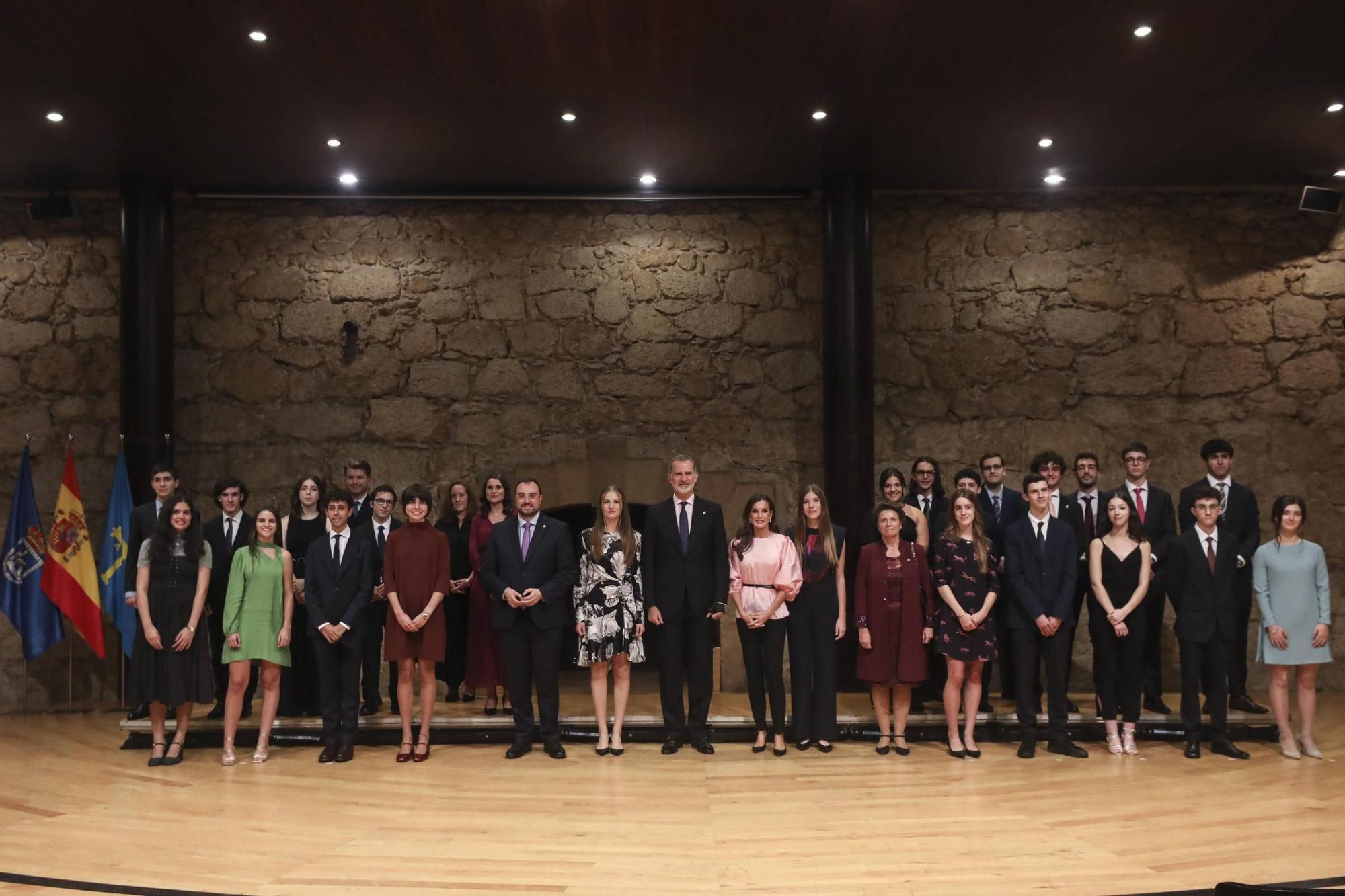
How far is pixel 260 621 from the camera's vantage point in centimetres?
594

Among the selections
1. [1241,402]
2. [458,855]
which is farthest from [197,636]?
[1241,402]

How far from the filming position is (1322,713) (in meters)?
6.96

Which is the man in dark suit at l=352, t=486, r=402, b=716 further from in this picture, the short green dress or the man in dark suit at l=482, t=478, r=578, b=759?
the man in dark suit at l=482, t=478, r=578, b=759

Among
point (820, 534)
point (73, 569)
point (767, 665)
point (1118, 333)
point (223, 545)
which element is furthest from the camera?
point (1118, 333)

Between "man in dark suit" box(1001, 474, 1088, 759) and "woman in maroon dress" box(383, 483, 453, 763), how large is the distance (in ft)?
10.3

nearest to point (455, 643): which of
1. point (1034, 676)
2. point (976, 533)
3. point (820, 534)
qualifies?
point (820, 534)

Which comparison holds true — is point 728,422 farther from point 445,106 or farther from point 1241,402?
point 1241,402

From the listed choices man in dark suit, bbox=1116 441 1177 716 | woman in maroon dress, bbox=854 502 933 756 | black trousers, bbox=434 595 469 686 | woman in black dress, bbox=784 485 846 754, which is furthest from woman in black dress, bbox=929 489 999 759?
black trousers, bbox=434 595 469 686

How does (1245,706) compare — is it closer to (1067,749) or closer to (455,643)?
(1067,749)

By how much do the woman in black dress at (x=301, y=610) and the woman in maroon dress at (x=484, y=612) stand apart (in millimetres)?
893

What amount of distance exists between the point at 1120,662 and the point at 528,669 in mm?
3265

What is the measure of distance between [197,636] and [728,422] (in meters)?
3.83

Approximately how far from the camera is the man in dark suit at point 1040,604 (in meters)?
5.94

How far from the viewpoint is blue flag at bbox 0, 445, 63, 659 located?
7059mm
